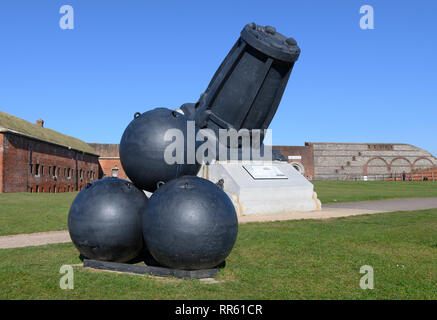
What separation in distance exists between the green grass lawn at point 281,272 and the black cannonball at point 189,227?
0.89ft

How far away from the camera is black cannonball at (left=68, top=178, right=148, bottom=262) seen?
5027mm

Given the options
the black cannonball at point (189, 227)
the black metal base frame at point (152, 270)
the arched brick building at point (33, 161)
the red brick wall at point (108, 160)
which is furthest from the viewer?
the red brick wall at point (108, 160)

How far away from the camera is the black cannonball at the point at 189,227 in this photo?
4445 millimetres

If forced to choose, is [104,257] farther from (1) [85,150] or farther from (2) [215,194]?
(1) [85,150]

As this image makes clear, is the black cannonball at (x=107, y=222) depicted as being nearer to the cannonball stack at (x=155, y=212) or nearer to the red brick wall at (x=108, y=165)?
the cannonball stack at (x=155, y=212)

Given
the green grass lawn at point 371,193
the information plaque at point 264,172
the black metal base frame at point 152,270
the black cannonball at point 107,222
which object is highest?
the information plaque at point 264,172

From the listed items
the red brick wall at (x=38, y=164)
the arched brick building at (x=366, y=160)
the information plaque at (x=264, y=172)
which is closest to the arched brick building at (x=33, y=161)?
the red brick wall at (x=38, y=164)

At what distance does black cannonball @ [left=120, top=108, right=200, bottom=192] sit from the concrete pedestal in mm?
5939

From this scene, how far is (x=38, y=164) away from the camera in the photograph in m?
28.0

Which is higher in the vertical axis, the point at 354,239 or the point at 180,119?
the point at 180,119

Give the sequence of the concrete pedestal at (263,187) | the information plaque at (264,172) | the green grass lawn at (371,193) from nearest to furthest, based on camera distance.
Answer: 1. the concrete pedestal at (263,187)
2. the information plaque at (264,172)
3. the green grass lawn at (371,193)
